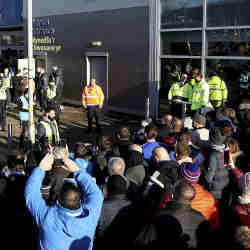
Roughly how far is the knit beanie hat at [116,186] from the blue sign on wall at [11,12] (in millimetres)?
20666

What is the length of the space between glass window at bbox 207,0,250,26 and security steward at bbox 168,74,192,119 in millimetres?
2184

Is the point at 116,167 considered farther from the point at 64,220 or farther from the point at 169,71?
the point at 169,71

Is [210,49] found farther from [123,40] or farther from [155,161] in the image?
[155,161]

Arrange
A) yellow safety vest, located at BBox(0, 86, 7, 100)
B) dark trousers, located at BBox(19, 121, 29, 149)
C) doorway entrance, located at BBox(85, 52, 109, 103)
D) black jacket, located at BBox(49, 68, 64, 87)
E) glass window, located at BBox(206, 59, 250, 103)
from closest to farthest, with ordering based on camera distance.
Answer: dark trousers, located at BBox(19, 121, 29, 149) → glass window, located at BBox(206, 59, 250, 103) → yellow safety vest, located at BBox(0, 86, 7, 100) → doorway entrance, located at BBox(85, 52, 109, 103) → black jacket, located at BBox(49, 68, 64, 87)

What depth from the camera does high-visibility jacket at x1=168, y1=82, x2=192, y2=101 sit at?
42.0ft

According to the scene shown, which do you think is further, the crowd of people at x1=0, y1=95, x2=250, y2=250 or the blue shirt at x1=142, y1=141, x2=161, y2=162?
the blue shirt at x1=142, y1=141, x2=161, y2=162

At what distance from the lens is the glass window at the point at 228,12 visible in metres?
12.9

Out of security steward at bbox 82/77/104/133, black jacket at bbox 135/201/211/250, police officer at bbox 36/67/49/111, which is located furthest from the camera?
police officer at bbox 36/67/49/111

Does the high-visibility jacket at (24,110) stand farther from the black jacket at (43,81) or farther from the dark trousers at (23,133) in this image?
the black jacket at (43,81)

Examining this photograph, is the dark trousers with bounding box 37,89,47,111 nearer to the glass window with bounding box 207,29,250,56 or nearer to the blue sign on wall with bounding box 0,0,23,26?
the blue sign on wall with bounding box 0,0,23,26

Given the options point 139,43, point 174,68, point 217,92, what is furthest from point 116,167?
point 139,43

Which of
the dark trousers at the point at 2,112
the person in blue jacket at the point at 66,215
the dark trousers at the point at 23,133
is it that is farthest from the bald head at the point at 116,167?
the dark trousers at the point at 2,112

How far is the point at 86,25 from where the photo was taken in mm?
18781

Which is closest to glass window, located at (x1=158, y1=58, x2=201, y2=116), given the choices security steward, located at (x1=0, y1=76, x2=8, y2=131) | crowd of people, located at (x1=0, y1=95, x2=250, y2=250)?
security steward, located at (x1=0, y1=76, x2=8, y2=131)
